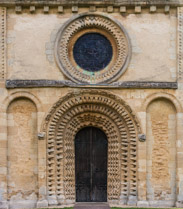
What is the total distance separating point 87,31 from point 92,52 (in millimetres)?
776

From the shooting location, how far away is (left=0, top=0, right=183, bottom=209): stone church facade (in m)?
14.9

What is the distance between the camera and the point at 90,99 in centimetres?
1505

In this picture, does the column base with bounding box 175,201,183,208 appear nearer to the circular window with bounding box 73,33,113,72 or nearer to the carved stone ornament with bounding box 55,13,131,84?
the carved stone ornament with bounding box 55,13,131,84

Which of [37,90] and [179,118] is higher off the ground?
[37,90]

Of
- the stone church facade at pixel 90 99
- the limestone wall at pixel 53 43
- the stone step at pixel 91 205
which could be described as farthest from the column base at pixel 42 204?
the limestone wall at pixel 53 43

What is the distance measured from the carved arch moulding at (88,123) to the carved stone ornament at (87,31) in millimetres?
645

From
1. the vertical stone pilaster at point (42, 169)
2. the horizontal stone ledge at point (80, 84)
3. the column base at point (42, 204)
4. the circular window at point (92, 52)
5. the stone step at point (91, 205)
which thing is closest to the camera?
the stone step at point (91, 205)

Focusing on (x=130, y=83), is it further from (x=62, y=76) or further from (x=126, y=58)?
(x=62, y=76)

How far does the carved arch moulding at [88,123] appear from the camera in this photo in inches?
589

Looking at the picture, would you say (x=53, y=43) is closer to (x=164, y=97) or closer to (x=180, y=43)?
(x=164, y=97)

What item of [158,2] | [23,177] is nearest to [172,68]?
[158,2]

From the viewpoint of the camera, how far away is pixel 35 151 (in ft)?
49.6

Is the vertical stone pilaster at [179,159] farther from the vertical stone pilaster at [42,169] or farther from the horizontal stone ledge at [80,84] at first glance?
the vertical stone pilaster at [42,169]

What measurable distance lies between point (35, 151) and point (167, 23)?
21.3ft
